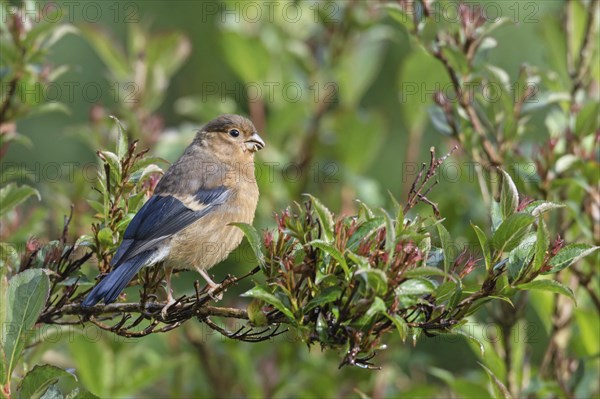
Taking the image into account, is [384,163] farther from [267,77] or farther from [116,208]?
[116,208]

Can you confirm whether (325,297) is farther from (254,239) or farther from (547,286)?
(547,286)

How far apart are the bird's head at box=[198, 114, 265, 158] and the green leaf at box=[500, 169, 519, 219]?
2.48m

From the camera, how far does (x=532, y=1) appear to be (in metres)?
6.18

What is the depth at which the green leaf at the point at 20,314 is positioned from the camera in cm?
284

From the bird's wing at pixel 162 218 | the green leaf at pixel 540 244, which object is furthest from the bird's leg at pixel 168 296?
the green leaf at pixel 540 244

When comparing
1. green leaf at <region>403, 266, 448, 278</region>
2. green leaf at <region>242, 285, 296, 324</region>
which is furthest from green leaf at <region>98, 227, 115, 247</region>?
green leaf at <region>403, 266, 448, 278</region>

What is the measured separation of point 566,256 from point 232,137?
2.75 m

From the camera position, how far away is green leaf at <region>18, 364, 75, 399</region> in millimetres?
2801

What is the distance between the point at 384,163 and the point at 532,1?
79.0 inches

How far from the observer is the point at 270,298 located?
2.73m

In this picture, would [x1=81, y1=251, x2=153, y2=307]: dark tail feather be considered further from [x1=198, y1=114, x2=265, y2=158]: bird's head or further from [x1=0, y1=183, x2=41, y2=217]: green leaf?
[x1=198, y1=114, x2=265, y2=158]: bird's head

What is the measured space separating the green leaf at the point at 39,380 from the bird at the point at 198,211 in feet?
1.16

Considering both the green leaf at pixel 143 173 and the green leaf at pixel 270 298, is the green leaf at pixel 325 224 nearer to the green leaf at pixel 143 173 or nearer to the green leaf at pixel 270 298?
the green leaf at pixel 270 298

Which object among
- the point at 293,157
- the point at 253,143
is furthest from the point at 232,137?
the point at 293,157
